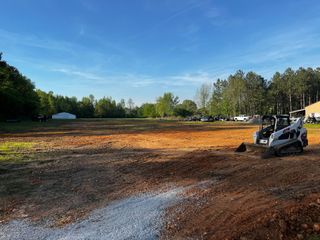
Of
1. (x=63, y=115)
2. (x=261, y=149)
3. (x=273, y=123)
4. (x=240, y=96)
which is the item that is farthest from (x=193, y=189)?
(x=63, y=115)

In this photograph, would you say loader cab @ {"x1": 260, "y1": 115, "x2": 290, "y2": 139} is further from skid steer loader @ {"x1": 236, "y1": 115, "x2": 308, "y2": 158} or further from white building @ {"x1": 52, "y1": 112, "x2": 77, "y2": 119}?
white building @ {"x1": 52, "y1": 112, "x2": 77, "y2": 119}

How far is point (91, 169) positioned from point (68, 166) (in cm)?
123

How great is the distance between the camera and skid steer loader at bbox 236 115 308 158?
14.0 meters

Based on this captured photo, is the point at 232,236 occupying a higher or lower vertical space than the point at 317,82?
lower

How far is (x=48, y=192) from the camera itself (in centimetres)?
882

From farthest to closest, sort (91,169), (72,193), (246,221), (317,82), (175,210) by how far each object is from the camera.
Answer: (317,82) < (91,169) < (72,193) < (175,210) < (246,221)

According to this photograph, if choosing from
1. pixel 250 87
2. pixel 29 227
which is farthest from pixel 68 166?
pixel 250 87

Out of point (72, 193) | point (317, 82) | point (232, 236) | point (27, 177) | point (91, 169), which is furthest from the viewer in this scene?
point (317, 82)

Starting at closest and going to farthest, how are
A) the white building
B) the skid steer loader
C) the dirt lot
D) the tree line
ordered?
the dirt lot → the skid steer loader → the tree line → the white building

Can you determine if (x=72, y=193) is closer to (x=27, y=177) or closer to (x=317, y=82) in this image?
(x=27, y=177)

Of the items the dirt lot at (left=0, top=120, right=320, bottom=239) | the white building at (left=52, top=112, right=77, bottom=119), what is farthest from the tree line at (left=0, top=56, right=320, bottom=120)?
the dirt lot at (left=0, top=120, right=320, bottom=239)

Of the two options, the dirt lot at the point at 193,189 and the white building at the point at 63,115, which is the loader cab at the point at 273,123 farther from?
the white building at the point at 63,115

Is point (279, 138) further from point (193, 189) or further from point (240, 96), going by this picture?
point (240, 96)

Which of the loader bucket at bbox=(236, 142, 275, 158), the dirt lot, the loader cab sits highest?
the loader cab
